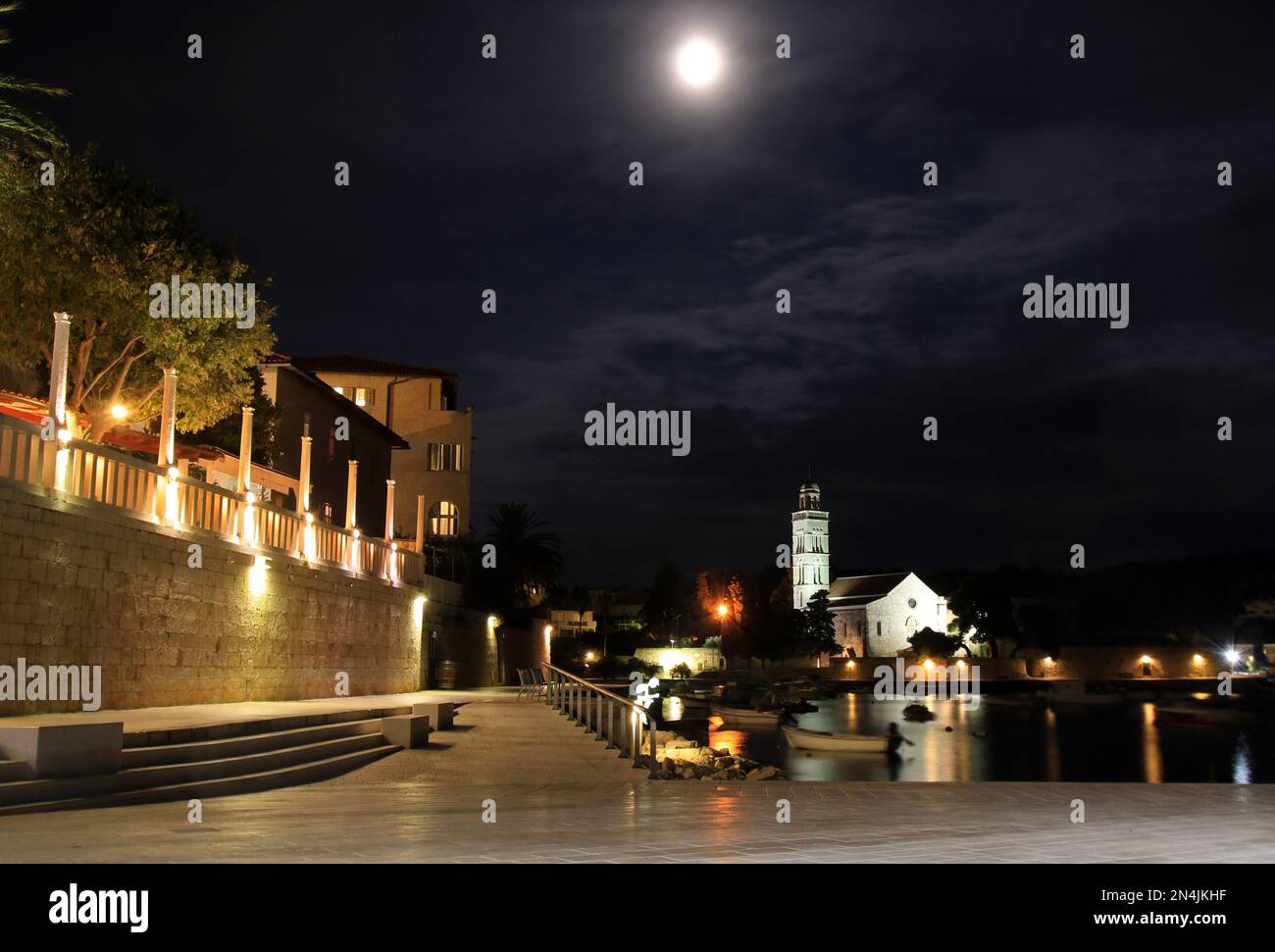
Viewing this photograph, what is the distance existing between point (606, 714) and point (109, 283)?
41.2ft

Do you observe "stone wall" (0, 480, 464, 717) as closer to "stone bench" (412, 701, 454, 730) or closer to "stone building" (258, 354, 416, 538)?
"stone bench" (412, 701, 454, 730)

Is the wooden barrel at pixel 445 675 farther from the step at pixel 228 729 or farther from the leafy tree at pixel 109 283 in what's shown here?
the step at pixel 228 729

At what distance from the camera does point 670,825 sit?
8.80 m

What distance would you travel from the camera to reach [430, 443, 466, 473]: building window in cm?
5791

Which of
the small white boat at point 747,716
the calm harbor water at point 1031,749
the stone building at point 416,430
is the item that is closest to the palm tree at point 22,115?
the calm harbor water at point 1031,749

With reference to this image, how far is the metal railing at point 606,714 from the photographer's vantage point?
51.3ft

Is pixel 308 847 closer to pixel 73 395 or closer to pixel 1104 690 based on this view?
pixel 73 395

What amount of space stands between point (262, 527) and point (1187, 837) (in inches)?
701

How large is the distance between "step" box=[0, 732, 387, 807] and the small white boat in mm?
48566

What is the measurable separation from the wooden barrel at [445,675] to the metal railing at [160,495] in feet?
28.1

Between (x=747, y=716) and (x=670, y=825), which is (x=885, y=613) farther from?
(x=670, y=825)

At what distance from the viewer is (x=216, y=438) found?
3136 centimetres

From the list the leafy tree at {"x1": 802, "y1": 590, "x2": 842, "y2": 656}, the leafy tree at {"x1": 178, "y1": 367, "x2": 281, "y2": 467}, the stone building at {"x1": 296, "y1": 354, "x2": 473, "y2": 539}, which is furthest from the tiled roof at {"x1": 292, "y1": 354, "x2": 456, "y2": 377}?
the leafy tree at {"x1": 802, "y1": 590, "x2": 842, "y2": 656}
